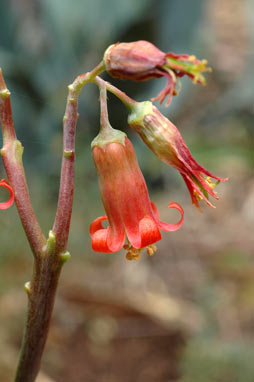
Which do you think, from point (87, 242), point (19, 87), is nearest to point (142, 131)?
point (87, 242)

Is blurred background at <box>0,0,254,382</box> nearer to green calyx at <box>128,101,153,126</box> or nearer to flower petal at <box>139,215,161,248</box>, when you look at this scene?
flower petal at <box>139,215,161,248</box>

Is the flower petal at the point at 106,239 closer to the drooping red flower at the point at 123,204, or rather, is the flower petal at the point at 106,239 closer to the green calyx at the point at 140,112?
the drooping red flower at the point at 123,204

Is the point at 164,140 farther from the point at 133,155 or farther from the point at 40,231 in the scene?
the point at 40,231

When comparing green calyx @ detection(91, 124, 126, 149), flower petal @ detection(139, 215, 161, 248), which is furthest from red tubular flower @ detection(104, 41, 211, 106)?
flower petal @ detection(139, 215, 161, 248)

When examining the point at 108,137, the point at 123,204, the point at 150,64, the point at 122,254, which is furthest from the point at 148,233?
the point at 122,254

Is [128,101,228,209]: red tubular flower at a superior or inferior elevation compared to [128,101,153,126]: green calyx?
inferior

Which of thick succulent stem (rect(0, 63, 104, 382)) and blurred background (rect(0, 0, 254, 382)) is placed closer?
thick succulent stem (rect(0, 63, 104, 382))

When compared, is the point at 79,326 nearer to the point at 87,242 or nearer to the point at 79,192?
the point at 87,242
